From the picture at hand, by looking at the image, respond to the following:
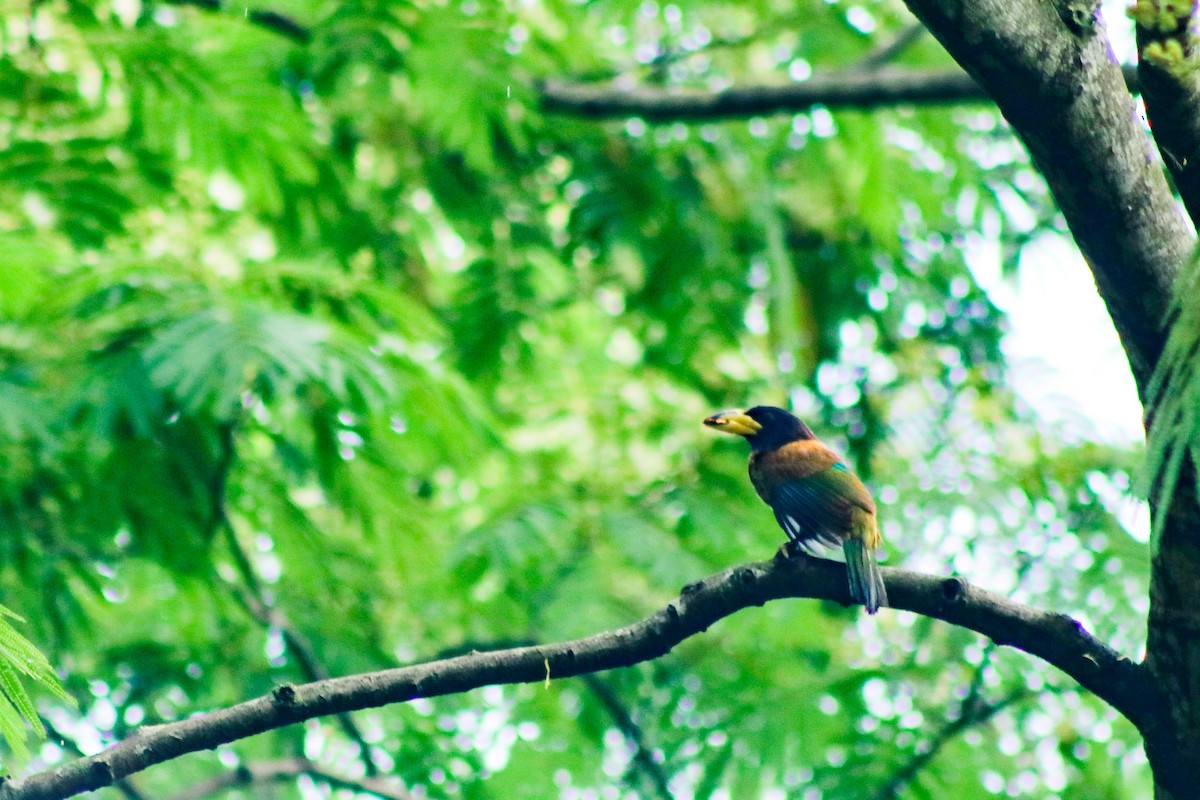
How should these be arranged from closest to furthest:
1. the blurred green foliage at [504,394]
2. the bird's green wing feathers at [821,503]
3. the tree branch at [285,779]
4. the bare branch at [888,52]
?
1. the bird's green wing feathers at [821,503]
2. the blurred green foliage at [504,394]
3. the tree branch at [285,779]
4. the bare branch at [888,52]

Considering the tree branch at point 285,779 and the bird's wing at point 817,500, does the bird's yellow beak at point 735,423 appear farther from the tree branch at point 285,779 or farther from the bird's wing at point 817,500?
the tree branch at point 285,779

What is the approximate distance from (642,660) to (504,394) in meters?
4.86

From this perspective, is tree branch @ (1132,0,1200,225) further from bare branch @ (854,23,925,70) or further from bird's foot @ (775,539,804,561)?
bare branch @ (854,23,925,70)

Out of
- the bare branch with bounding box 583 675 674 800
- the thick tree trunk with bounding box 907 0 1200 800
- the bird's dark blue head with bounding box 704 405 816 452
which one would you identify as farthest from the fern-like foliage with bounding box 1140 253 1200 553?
the bare branch with bounding box 583 675 674 800

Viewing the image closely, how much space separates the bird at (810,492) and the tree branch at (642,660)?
11 centimetres

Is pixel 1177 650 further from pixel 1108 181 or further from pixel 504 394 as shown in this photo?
pixel 504 394

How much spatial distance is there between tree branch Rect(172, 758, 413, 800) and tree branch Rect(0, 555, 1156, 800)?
2228 mm

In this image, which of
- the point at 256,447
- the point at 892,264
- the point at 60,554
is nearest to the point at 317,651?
the point at 256,447

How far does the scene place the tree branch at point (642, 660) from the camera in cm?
269

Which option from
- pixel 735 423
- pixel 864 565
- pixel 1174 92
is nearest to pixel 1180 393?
pixel 1174 92

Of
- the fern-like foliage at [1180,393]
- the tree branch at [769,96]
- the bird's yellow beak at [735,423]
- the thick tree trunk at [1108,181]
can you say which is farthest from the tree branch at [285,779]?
the fern-like foliage at [1180,393]

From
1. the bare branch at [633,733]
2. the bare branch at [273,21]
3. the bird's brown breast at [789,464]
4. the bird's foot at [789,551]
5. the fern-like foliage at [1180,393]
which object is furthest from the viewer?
the bare branch at [273,21]

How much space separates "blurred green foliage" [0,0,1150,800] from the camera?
15.0 ft

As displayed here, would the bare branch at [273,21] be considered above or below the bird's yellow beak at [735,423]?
above
